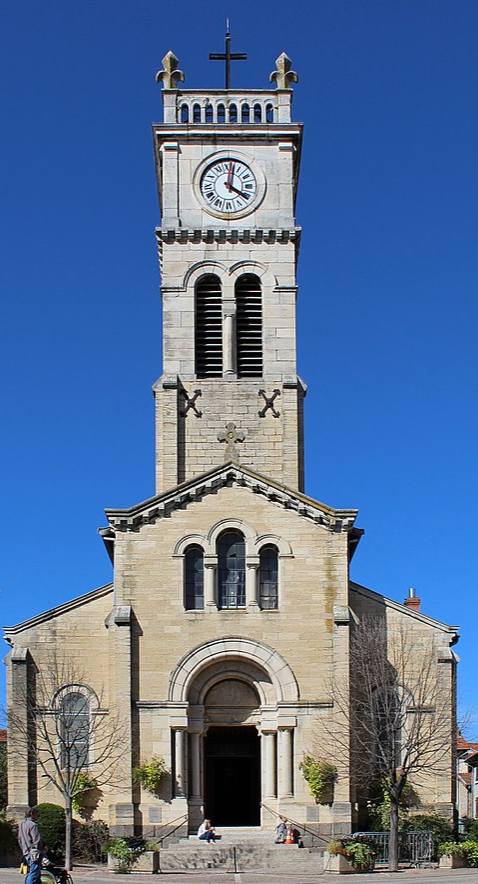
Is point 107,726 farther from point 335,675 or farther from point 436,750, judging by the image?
point 436,750

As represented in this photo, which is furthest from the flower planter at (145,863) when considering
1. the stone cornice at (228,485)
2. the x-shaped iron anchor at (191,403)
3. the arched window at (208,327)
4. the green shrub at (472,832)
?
the arched window at (208,327)

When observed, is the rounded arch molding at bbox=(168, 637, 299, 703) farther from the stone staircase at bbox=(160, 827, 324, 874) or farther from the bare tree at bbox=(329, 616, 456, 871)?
the stone staircase at bbox=(160, 827, 324, 874)

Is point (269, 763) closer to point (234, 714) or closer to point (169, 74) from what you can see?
point (234, 714)

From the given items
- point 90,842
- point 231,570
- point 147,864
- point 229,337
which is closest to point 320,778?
point 147,864

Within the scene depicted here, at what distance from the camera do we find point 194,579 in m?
41.3

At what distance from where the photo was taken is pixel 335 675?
4006cm

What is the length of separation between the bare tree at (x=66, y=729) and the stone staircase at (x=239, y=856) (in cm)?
363

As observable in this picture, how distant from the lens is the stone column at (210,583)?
134ft

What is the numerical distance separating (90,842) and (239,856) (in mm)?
5050

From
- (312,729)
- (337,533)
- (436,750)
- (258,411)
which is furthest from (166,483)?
(436,750)

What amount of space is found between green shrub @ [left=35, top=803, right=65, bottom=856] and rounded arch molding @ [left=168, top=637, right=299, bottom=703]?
5.15 meters

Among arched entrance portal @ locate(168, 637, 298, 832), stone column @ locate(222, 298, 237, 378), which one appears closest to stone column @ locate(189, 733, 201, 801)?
arched entrance portal @ locate(168, 637, 298, 832)

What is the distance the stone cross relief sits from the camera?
46.3 metres

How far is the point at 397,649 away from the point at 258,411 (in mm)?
10303
